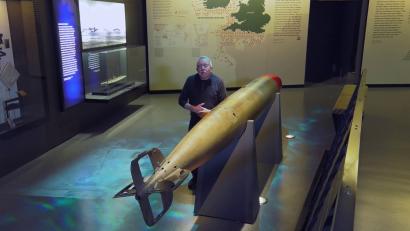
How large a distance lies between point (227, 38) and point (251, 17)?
71cm

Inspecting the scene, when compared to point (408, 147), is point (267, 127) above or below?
above

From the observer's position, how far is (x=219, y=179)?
302cm

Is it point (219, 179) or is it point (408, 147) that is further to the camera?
point (408, 147)

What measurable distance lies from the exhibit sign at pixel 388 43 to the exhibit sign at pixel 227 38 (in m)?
1.59

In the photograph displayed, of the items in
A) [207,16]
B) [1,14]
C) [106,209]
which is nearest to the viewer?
[106,209]

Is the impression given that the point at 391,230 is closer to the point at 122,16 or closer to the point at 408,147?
the point at 408,147

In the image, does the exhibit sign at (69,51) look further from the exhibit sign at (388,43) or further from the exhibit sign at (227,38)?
the exhibit sign at (388,43)

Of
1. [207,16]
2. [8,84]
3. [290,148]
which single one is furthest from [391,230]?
[207,16]

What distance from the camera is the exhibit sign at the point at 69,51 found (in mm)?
4777

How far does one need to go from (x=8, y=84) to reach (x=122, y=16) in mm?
3059

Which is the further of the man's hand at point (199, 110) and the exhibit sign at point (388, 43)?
the exhibit sign at point (388, 43)

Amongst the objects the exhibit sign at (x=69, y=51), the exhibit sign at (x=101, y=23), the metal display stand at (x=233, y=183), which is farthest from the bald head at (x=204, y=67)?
the exhibit sign at (x=101, y=23)

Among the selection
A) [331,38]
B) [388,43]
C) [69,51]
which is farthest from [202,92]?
[331,38]

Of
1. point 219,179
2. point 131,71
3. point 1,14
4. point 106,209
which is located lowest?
point 106,209
